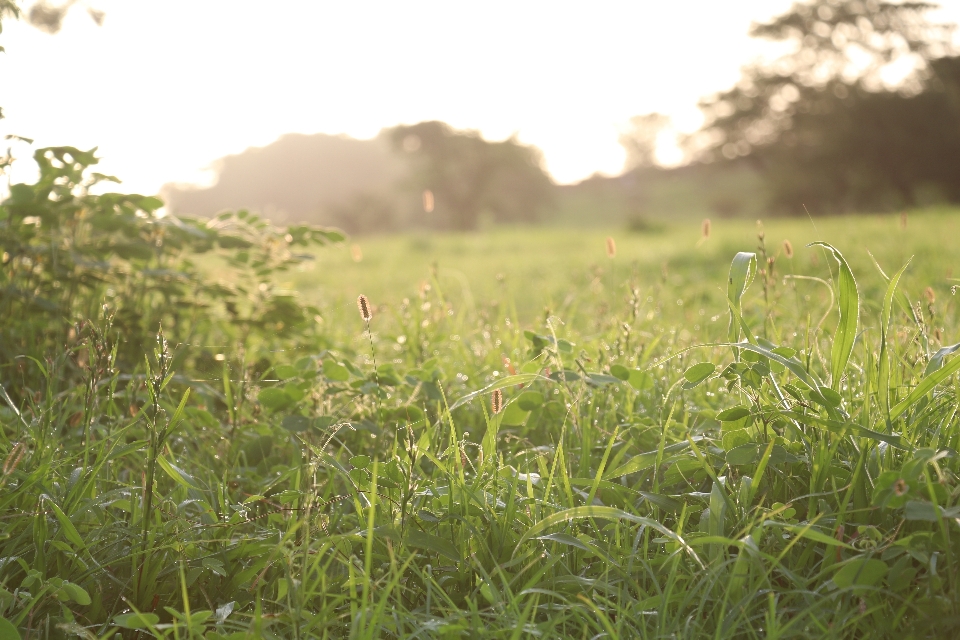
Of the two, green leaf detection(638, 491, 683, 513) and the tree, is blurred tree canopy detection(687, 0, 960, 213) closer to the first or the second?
the tree

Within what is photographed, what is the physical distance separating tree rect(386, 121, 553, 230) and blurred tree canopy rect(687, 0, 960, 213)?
9754 millimetres

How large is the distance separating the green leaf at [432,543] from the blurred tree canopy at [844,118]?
1993 cm

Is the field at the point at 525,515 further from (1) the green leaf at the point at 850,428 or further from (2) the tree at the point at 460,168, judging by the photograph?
(2) the tree at the point at 460,168

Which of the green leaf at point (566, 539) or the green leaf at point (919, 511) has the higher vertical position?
the green leaf at point (919, 511)

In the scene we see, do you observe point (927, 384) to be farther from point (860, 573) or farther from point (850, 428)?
point (860, 573)

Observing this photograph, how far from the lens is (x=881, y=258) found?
556 cm

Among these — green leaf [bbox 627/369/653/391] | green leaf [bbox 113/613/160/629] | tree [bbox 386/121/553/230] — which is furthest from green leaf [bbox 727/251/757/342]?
tree [bbox 386/121/553/230]

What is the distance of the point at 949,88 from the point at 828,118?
351cm

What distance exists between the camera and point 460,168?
117 ft

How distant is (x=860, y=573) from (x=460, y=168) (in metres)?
35.6

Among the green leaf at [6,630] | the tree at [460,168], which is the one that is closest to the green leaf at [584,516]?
the green leaf at [6,630]

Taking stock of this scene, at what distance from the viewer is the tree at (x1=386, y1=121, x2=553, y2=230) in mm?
35375

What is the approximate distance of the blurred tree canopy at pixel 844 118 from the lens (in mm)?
22703

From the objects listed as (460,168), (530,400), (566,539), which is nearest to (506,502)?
(566,539)
